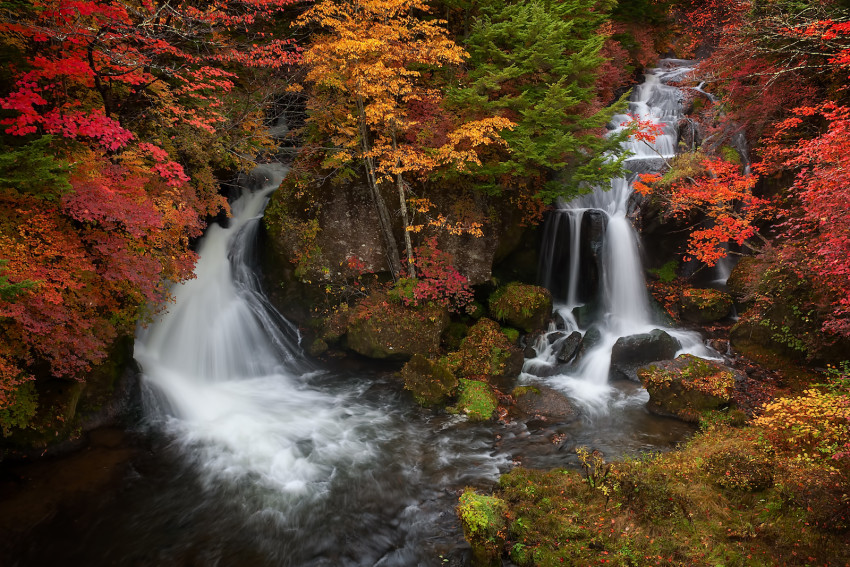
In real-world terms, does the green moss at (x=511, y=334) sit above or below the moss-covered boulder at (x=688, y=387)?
above

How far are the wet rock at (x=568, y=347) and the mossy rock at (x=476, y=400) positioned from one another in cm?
290

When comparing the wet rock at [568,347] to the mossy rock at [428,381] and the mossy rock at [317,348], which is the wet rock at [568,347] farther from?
the mossy rock at [317,348]

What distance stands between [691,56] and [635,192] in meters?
16.5

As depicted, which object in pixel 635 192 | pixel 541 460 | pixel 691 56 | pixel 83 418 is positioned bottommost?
pixel 541 460

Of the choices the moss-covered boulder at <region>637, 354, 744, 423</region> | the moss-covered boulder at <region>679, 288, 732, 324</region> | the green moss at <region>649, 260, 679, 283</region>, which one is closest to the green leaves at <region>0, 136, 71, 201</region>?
the moss-covered boulder at <region>637, 354, 744, 423</region>

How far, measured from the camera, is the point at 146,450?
7746 mm

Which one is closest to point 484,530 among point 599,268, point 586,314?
point 586,314

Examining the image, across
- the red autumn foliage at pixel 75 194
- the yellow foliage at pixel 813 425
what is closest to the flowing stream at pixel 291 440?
the yellow foliage at pixel 813 425

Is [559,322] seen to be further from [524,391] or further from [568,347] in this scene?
[524,391]

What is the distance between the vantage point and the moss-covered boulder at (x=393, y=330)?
441 inches

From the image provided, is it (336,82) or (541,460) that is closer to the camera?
(541,460)

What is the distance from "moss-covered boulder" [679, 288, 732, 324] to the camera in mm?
12258

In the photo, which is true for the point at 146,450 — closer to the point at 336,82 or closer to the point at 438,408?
the point at 438,408

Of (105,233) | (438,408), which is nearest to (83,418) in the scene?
(105,233)
